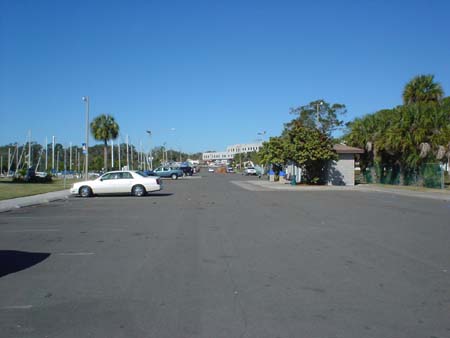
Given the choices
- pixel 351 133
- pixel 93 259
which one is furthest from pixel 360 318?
pixel 351 133

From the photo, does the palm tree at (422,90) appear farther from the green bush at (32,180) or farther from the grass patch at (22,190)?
the green bush at (32,180)

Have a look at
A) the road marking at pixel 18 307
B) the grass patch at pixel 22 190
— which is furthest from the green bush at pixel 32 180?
the road marking at pixel 18 307

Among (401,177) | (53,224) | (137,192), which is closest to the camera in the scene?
(53,224)

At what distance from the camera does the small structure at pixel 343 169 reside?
4419 centimetres

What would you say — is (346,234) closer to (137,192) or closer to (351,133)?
(137,192)

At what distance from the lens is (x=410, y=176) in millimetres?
40344

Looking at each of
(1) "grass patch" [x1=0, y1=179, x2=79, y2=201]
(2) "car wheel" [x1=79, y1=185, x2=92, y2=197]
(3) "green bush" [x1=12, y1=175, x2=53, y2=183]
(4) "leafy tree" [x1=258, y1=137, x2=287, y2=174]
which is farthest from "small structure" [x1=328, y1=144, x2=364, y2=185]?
(3) "green bush" [x1=12, y1=175, x2=53, y2=183]

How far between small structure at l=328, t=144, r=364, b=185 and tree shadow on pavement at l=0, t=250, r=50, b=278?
36602mm

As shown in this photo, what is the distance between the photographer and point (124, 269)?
863 centimetres

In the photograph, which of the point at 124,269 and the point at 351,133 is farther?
the point at 351,133

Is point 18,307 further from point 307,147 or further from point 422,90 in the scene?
point 422,90

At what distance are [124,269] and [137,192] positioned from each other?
2032cm

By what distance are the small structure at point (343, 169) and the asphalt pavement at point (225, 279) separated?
2928cm

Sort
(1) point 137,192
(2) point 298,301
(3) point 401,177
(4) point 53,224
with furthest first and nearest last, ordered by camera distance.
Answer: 1. (3) point 401,177
2. (1) point 137,192
3. (4) point 53,224
4. (2) point 298,301
